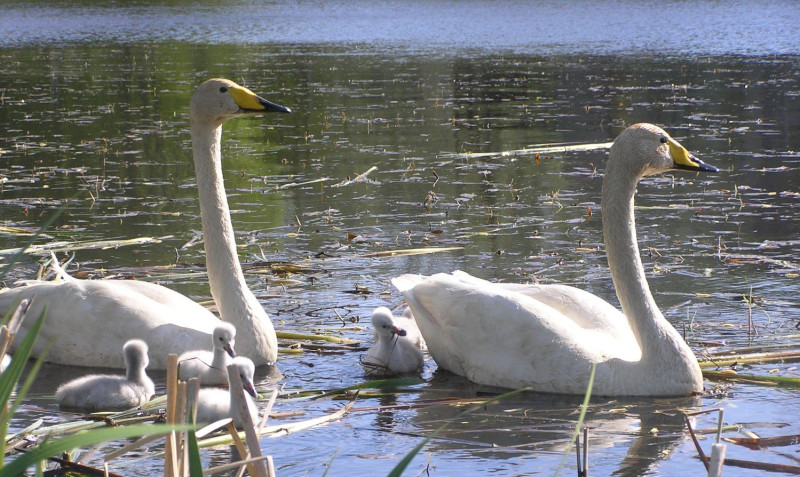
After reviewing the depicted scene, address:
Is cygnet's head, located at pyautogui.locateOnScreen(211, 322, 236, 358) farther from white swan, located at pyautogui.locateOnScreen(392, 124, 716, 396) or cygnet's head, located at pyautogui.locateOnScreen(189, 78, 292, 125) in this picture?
cygnet's head, located at pyautogui.locateOnScreen(189, 78, 292, 125)

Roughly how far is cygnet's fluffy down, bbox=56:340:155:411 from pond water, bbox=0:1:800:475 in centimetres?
14

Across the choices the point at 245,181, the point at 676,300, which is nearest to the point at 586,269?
the point at 676,300

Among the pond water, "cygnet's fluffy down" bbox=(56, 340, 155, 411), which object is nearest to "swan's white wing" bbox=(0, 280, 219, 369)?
the pond water

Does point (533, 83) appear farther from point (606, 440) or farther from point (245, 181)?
point (606, 440)

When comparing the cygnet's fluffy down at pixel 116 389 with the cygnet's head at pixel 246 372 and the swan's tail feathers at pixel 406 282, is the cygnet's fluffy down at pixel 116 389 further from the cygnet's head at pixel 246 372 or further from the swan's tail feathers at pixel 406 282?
the swan's tail feathers at pixel 406 282

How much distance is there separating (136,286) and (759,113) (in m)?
14.2

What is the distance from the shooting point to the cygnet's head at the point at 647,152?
664 centimetres

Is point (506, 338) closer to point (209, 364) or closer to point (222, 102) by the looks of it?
point (209, 364)

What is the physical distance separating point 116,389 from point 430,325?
6.36 ft

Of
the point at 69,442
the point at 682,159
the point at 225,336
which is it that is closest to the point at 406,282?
the point at 225,336

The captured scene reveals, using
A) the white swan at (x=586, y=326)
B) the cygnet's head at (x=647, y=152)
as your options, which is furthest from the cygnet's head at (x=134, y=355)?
the cygnet's head at (x=647, y=152)

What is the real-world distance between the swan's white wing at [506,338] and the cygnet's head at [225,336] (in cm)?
134

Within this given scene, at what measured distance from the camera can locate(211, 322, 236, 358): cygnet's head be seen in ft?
20.4

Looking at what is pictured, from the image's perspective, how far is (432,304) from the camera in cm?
705
